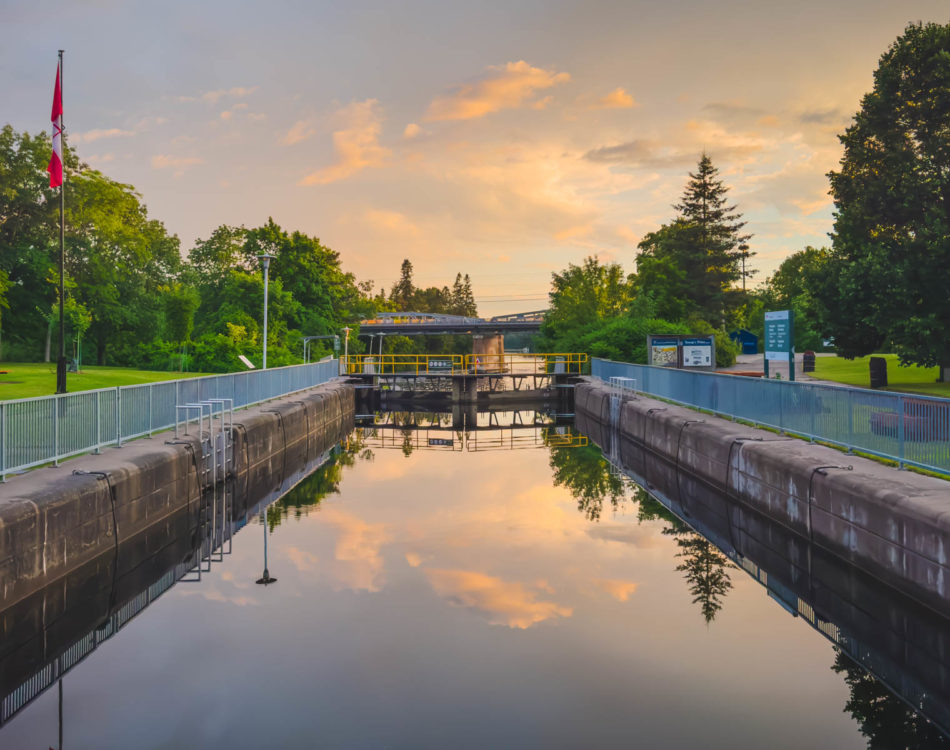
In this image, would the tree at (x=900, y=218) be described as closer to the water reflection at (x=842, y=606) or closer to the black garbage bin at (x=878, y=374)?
the black garbage bin at (x=878, y=374)

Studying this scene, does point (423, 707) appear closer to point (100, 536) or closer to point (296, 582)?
point (296, 582)

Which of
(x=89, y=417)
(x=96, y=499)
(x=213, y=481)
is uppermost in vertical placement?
(x=89, y=417)

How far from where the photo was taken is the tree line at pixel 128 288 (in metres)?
53.3

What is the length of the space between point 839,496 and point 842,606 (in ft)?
7.37

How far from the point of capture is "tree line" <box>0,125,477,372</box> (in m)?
53.3

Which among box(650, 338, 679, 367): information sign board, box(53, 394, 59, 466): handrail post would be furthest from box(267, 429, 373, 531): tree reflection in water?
box(650, 338, 679, 367): information sign board

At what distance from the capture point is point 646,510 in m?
16.8

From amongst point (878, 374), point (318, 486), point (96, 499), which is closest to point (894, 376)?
point (878, 374)

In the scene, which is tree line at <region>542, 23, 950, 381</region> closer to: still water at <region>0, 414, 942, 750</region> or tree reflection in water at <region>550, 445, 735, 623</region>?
tree reflection in water at <region>550, 445, 735, 623</region>

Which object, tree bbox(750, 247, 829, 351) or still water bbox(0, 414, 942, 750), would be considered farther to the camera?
tree bbox(750, 247, 829, 351)

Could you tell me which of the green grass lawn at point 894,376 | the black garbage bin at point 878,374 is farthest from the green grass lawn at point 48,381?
the green grass lawn at point 894,376

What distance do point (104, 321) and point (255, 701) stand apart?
2375 inches

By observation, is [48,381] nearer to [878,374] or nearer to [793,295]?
[878,374]

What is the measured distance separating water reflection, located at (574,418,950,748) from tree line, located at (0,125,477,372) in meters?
35.4
